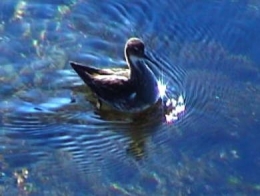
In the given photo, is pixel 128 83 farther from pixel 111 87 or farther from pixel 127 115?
pixel 127 115

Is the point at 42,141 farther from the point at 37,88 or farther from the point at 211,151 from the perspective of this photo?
the point at 211,151

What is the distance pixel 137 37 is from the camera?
31.8 ft

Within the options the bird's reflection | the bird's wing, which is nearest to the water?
the bird's reflection

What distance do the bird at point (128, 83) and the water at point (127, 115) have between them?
0.11 meters

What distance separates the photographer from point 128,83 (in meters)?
9.08

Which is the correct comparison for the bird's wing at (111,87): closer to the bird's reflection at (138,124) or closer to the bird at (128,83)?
the bird at (128,83)

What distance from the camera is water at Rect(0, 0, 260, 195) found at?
8242mm

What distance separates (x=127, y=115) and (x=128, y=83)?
0.99 feet

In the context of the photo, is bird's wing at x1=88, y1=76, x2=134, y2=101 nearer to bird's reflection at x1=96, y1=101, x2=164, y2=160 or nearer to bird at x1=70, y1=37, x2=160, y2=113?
bird at x1=70, y1=37, x2=160, y2=113

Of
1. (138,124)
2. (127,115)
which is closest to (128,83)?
(127,115)

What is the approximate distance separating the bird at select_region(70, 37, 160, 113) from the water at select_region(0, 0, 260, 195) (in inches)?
4.2

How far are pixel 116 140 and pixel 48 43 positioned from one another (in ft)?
5.18

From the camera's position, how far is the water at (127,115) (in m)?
8.24

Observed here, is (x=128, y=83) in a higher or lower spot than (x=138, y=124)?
higher
